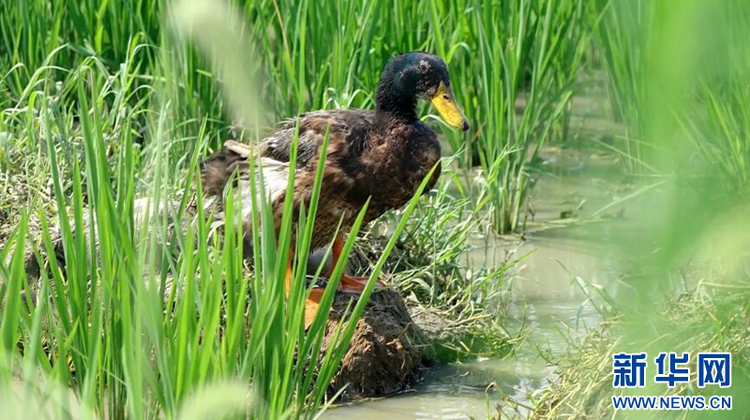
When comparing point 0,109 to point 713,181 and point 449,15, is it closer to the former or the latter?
point 449,15

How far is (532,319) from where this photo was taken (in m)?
3.83

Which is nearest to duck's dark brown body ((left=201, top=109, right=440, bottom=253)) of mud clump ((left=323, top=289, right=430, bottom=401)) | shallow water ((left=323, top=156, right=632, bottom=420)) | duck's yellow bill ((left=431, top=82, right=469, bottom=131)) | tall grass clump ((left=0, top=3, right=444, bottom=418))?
duck's yellow bill ((left=431, top=82, right=469, bottom=131))

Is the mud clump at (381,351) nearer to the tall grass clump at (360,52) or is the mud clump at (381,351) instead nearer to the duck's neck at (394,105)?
the duck's neck at (394,105)

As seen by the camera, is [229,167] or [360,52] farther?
[360,52]

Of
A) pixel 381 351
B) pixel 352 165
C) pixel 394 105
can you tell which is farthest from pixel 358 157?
pixel 381 351

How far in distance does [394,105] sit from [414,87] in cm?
9

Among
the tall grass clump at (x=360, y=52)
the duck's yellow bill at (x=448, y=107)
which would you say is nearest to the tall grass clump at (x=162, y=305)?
the duck's yellow bill at (x=448, y=107)

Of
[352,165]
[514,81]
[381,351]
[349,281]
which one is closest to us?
[381,351]

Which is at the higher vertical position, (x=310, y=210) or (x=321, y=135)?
(x=310, y=210)

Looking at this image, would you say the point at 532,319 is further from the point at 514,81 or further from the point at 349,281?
the point at 514,81

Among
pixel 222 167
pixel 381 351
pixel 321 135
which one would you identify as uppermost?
pixel 321 135

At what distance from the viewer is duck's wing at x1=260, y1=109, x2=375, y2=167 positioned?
3.40 metres

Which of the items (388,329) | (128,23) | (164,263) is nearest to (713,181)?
(164,263)

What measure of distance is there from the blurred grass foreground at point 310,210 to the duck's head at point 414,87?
0.29 m
